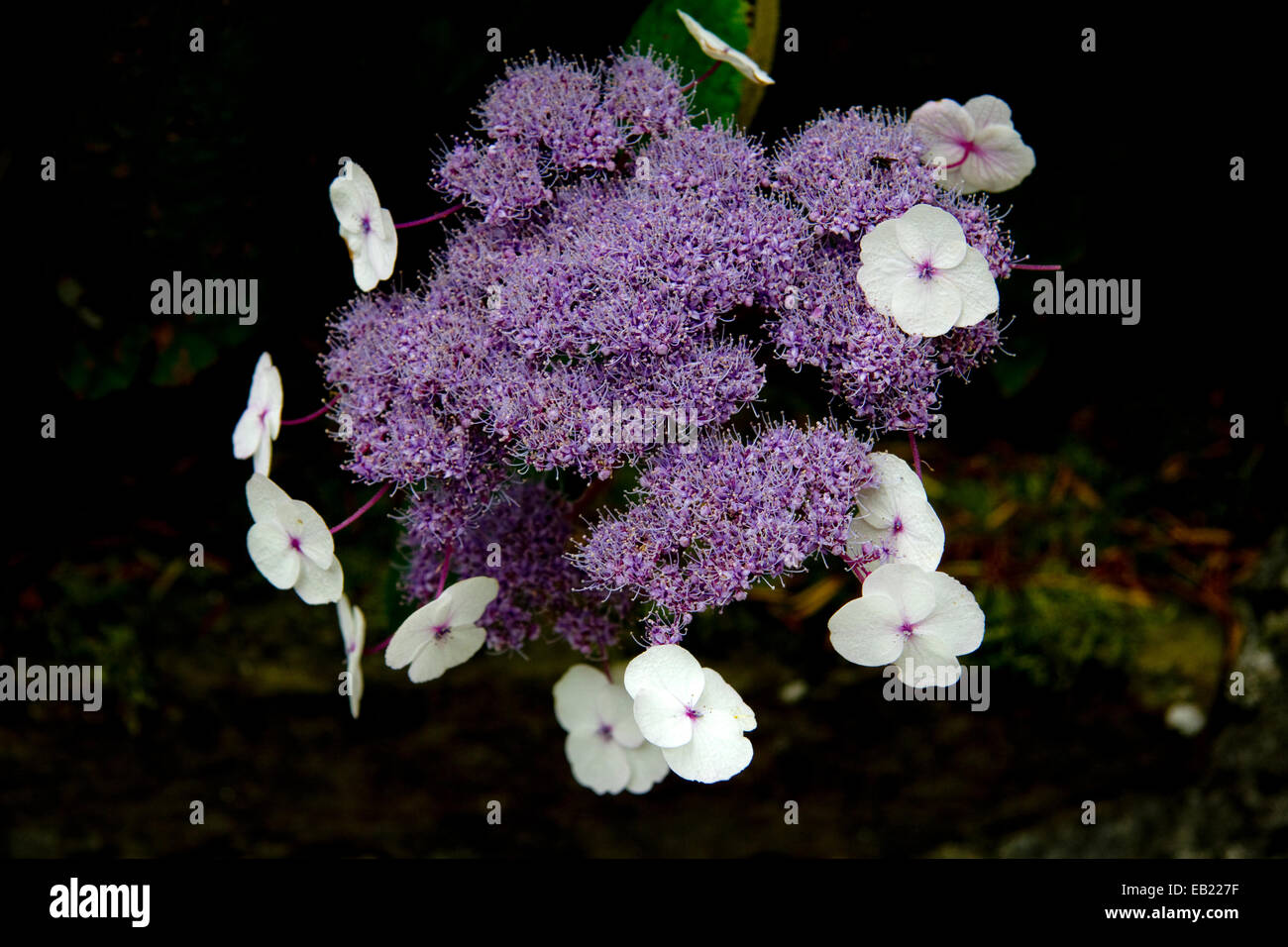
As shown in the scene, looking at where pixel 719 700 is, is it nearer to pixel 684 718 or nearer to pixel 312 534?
pixel 684 718

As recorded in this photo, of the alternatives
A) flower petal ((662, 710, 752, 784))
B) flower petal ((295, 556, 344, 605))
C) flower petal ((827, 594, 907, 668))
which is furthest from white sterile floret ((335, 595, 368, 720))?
flower petal ((827, 594, 907, 668))

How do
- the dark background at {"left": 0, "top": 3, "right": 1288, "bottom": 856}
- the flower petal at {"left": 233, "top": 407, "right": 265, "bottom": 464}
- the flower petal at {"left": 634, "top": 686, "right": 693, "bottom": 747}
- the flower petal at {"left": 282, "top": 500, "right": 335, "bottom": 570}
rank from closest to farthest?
the flower petal at {"left": 634, "top": 686, "right": 693, "bottom": 747}, the flower petal at {"left": 282, "top": 500, "right": 335, "bottom": 570}, the flower petal at {"left": 233, "top": 407, "right": 265, "bottom": 464}, the dark background at {"left": 0, "top": 3, "right": 1288, "bottom": 856}

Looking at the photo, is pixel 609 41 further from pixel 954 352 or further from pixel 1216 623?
pixel 1216 623

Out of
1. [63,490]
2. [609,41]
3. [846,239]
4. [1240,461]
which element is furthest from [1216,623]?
[63,490]

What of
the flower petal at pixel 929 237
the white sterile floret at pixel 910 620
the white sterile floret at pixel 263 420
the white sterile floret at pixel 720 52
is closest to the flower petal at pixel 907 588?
the white sterile floret at pixel 910 620

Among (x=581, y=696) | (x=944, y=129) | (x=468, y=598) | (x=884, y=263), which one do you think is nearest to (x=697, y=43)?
(x=944, y=129)

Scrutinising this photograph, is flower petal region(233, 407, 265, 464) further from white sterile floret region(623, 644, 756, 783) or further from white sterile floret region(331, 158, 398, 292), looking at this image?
white sterile floret region(623, 644, 756, 783)

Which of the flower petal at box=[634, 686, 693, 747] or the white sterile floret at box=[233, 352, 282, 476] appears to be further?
the white sterile floret at box=[233, 352, 282, 476]
